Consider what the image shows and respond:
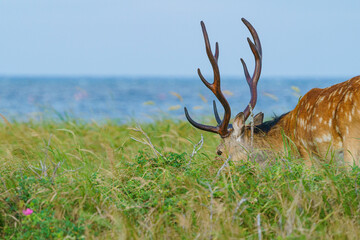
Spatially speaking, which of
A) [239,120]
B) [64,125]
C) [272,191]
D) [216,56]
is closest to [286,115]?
[239,120]

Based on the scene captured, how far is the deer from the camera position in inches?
148

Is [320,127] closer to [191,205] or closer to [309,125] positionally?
[309,125]

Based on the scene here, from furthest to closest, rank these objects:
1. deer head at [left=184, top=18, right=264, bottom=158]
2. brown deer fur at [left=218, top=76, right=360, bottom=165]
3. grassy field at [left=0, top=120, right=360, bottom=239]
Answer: deer head at [left=184, top=18, right=264, bottom=158], brown deer fur at [left=218, top=76, right=360, bottom=165], grassy field at [left=0, top=120, right=360, bottom=239]

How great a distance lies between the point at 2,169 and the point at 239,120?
212 centimetres

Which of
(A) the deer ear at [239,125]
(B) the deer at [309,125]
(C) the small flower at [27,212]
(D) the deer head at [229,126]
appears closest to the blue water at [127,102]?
(B) the deer at [309,125]

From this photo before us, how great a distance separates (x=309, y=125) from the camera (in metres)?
4.28

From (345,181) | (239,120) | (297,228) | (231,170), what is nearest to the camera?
Result: (297,228)

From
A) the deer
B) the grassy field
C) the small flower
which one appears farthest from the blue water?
the small flower

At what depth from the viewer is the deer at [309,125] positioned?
148 inches

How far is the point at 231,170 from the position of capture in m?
A: 3.67

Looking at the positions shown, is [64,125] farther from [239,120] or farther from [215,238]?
[215,238]

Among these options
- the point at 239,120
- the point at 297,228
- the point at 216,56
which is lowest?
the point at 297,228

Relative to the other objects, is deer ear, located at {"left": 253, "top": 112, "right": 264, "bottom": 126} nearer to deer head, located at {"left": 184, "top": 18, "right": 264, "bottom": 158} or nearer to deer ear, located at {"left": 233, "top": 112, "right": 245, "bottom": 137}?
Result: deer head, located at {"left": 184, "top": 18, "right": 264, "bottom": 158}

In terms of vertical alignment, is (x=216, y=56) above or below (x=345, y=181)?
above
